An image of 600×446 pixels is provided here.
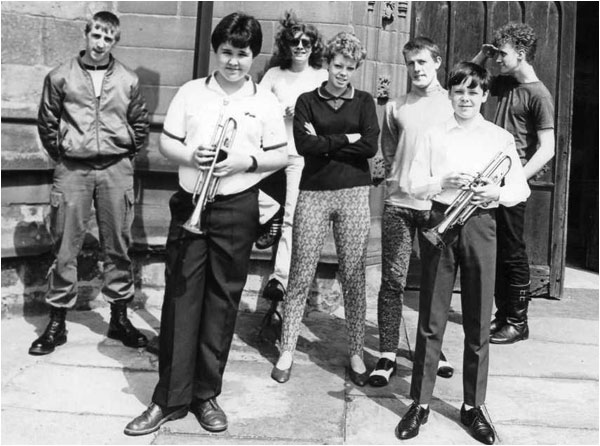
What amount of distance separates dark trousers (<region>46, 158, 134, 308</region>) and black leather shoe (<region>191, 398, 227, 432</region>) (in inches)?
62.7

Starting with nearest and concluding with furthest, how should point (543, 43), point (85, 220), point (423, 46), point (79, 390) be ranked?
point (79, 390)
point (423, 46)
point (85, 220)
point (543, 43)

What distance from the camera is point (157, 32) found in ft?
20.3

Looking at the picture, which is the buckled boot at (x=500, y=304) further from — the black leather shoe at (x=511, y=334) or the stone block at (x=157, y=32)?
the stone block at (x=157, y=32)

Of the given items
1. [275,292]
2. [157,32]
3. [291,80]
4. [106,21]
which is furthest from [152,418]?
[157,32]


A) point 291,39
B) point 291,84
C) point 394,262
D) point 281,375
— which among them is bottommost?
point 281,375

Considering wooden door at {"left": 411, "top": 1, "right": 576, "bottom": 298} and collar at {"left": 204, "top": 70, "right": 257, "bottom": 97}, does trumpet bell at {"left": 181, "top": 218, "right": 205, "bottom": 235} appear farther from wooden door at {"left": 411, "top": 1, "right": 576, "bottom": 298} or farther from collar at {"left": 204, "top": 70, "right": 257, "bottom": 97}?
wooden door at {"left": 411, "top": 1, "right": 576, "bottom": 298}

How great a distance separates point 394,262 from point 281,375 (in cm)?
101

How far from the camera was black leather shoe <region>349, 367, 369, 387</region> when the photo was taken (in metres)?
4.38

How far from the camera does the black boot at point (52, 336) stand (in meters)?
4.80

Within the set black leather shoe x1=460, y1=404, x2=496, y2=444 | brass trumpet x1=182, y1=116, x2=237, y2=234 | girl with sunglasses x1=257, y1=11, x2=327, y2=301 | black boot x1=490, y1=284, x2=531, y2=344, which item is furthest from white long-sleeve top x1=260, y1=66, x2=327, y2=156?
black leather shoe x1=460, y1=404, x2=496, y2=444

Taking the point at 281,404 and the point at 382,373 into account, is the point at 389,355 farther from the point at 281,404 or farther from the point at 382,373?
the point at 281,404

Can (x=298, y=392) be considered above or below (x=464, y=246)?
below

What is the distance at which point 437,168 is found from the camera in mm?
3736

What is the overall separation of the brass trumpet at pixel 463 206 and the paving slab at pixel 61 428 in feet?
5.86
